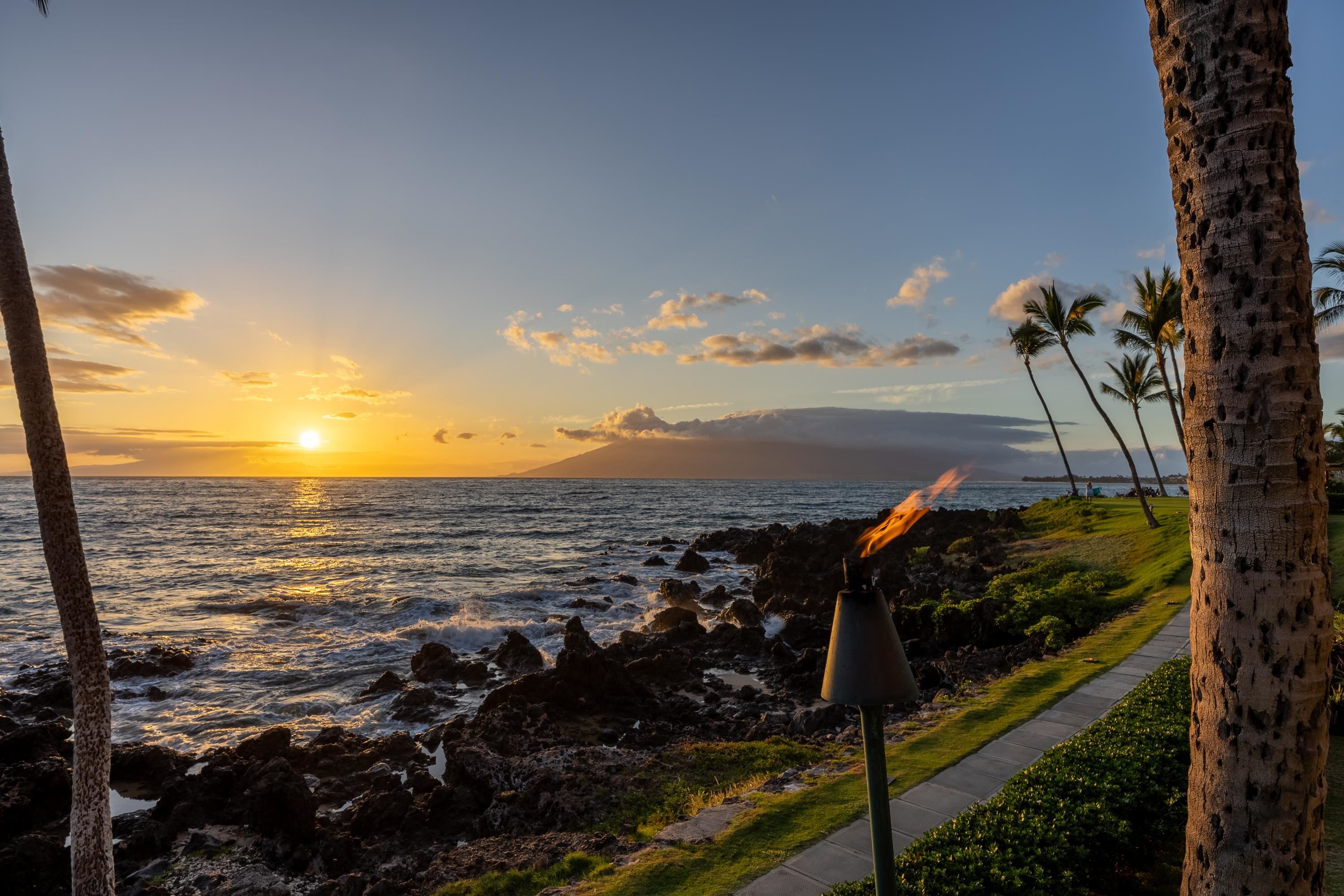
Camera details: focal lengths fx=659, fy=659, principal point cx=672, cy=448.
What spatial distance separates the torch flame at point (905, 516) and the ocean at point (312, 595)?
0.33 feet

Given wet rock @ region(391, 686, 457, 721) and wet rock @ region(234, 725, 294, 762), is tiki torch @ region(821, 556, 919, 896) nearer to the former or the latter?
wet rock @ region(234, 725, 294, 762)

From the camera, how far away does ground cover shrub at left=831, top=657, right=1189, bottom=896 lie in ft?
15.9

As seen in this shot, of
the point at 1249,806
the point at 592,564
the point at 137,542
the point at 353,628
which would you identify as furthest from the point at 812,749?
the point at 137,542

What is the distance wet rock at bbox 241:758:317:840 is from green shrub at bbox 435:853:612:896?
3.57 meters

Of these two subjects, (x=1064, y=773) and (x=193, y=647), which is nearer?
(x=1064, y=773)

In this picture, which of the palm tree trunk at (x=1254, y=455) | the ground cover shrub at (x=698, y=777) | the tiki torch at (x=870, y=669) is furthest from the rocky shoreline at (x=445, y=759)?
the palm tree trunk at (x=1254, y=455)

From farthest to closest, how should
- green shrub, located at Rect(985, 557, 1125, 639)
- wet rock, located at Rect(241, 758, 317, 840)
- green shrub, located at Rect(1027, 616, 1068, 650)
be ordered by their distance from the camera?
green shrub, located at Rect(985, 557, 1125, 639), green shrub, located at Rect(1027, 616, 1068, 650), wet rock, located at Rect(241, 758, 317, 840)

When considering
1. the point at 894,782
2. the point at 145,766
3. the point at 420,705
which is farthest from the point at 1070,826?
the point at 145,766

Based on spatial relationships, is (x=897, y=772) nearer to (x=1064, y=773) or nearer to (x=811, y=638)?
(x=1064, y=773)

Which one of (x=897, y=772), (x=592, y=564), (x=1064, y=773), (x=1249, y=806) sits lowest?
(x=592, y=564)

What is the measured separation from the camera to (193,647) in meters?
20.2

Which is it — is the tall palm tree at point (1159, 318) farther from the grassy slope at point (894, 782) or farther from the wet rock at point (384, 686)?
the wet rock at point (384, 686)

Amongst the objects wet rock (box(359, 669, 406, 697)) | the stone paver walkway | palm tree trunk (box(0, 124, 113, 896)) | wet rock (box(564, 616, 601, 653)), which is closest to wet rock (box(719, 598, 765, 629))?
wet rock (box(564, 616, 601, 653))

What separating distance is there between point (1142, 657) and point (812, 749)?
652cm
